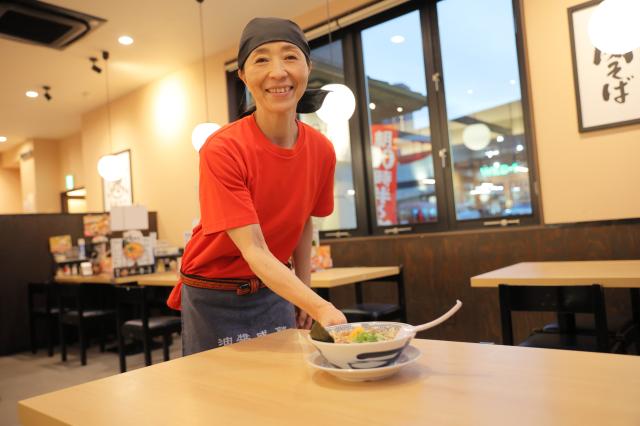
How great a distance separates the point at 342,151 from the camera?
4.79 metres

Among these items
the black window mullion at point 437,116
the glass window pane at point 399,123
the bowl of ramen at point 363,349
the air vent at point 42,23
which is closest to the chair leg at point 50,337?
the air vent at point 42,23

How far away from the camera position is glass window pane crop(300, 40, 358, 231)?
4730mm

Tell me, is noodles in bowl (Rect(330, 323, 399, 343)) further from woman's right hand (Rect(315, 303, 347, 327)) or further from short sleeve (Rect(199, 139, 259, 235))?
short sleeve (Rect(199, 139, 259, 235))

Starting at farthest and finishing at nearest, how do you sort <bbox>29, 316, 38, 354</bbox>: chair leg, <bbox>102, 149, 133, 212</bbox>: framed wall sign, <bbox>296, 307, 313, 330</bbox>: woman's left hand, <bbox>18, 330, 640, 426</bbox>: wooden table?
1. <bbox>102, 149, 133, 212</bbox>: framed wall sign
2. <bbox>29, 316, 38, 354</bbox>: chair leg
3. <bbox>296, 307, 313, 330</bbox>: woman's left hand
4. <bbox>18, 330, 640, 426</bbox>: wooden table

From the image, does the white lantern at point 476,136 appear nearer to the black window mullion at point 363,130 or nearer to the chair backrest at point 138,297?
the black window mullion at point 363,130

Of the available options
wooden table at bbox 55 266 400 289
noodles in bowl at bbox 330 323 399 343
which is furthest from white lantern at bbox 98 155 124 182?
noodles in bowl at bbox 330 323 399 343

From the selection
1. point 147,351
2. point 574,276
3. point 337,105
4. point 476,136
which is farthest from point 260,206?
point 476,136

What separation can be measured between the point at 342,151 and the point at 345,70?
75 centimetres

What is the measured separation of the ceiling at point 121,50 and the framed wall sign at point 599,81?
93.0 inches

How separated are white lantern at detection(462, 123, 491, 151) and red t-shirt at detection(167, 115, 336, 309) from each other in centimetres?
281

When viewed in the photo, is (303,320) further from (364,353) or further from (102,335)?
(102,335)

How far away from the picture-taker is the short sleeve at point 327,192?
4.46ft

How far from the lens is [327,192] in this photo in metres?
1.41

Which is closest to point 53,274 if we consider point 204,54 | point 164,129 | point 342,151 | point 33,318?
point 33,318
